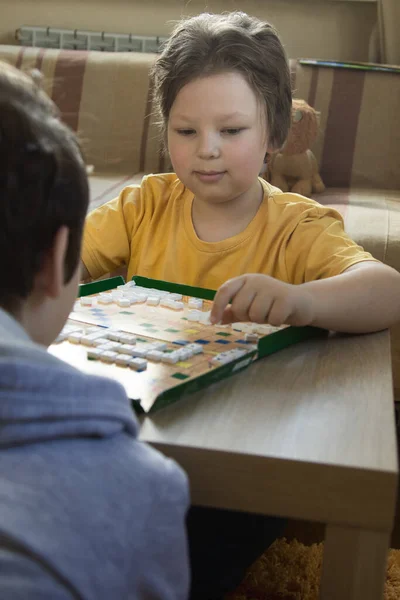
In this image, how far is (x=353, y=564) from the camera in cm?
62

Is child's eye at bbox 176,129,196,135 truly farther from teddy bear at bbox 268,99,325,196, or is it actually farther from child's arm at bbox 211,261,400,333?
teddy bear at bbox 268,99,325,196

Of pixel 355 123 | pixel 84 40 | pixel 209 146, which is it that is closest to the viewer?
pixel 209 146

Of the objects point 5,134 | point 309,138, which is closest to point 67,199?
point 5,134

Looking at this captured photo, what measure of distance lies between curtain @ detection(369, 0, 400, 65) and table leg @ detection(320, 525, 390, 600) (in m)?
2.51

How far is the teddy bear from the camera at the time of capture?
2.23m

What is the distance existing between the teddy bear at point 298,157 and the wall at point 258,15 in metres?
0.91

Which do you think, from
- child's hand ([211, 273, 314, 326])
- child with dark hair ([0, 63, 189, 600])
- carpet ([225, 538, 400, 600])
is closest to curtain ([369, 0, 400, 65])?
carpet ([225, 538, 400, 600])

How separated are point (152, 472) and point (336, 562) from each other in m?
0.21

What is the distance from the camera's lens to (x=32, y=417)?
0.48m

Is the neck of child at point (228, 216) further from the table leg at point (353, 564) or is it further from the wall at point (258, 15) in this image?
the wall at point (258, 15)

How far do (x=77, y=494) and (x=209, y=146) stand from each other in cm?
71

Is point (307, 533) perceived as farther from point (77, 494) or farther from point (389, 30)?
→ point (389, 30)

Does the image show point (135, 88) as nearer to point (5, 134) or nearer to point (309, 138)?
point (309, 138)

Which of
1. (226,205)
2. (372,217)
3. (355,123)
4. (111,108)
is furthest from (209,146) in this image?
(111,108)
